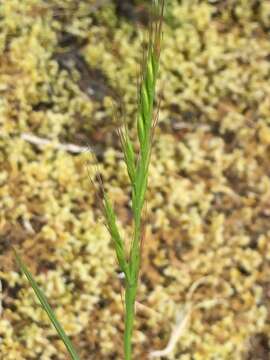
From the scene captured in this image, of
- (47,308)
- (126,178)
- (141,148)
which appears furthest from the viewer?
(126,178)

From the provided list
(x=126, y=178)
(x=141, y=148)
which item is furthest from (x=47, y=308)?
(x=126, y=178)

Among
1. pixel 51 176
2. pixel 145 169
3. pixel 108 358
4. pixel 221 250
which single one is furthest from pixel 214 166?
pixel 145 169

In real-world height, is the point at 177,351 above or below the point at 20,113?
below

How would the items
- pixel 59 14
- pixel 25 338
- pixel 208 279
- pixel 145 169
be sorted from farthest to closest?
pixel 59 14 → pixel 208 279 → pixel 25 338 → pixel 145 169

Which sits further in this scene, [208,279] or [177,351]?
[208,279]

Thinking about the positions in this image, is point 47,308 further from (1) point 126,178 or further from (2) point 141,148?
(1) point 126,178

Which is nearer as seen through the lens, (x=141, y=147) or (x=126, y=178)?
(x=141, y=147)

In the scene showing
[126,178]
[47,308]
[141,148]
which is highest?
[141,148]

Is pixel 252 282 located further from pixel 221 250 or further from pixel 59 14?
pixel 59 14

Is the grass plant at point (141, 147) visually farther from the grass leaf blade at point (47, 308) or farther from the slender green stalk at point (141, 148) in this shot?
the grass leaf blade at point (47, 308)
